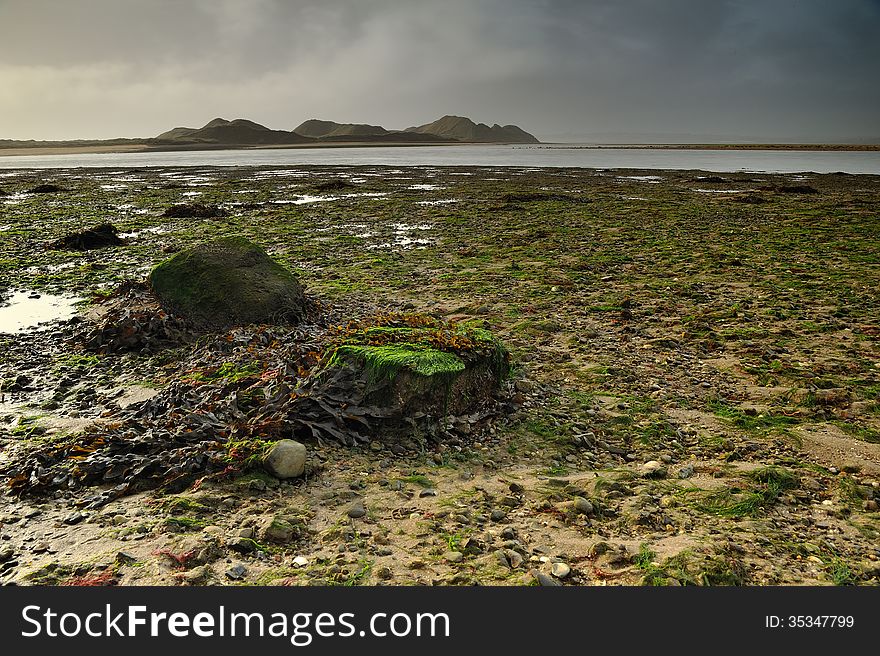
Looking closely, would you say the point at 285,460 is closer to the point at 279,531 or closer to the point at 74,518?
the point at 279,531

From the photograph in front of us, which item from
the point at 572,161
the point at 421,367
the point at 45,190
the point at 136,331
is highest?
the point at 572,161

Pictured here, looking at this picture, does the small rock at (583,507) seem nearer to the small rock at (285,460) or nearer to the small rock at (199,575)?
the small rock at (285,460)

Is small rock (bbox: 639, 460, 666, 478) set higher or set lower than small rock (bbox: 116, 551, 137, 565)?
higher

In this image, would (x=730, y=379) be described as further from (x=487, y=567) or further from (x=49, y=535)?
(x=49, y=535)

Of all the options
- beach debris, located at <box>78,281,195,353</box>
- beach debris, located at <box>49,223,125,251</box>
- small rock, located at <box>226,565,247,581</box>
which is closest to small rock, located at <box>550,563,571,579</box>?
small rock, located at <box>226,565,247,581</box>

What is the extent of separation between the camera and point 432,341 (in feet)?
17.2

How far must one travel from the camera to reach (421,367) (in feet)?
15.8

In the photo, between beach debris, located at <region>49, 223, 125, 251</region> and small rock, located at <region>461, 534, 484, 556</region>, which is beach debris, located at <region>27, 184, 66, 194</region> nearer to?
beach debris, located at <region>49, 223, 125, 251</region>

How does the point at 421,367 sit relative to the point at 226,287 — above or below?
below

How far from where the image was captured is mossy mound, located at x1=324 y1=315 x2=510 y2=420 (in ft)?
15.6

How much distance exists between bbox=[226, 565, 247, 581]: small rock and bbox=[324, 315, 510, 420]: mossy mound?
6.07 ft

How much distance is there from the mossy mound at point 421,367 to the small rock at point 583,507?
148cm

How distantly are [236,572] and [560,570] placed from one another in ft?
5.74

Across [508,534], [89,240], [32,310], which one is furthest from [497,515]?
[89,240]
